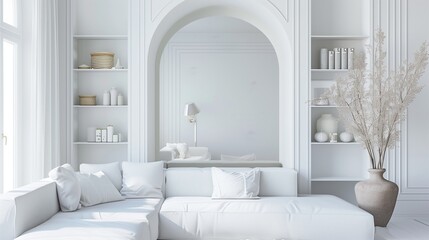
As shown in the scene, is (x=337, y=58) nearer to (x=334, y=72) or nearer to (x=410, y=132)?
(x=334, y=72)

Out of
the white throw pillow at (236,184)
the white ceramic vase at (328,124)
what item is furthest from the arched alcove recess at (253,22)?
the white throw pillow at (236,184)

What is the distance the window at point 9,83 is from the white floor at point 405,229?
3561mm

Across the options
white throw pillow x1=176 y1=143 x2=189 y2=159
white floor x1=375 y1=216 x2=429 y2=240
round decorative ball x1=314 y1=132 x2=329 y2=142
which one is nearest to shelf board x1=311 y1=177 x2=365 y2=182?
round decorative ball x1=314 y1=132 x2=329 y2=142

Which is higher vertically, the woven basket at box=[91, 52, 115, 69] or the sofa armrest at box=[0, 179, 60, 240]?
the woven basket at box=[91, 52, 115, 69]

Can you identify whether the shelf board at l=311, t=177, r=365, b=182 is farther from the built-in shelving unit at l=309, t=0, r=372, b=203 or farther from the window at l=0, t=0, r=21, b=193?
the window at l=0, t=0, r=21, b=193

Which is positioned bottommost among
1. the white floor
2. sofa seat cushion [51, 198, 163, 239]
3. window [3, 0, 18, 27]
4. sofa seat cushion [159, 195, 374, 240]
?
the white floor

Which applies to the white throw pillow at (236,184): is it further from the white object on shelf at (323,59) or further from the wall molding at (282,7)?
the wall molding at (282,7)

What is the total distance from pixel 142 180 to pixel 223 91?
4863mm

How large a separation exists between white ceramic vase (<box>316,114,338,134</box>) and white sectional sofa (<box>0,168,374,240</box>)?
0.78 m

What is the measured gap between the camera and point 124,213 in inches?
175

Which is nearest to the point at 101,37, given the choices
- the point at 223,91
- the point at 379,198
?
the point at 379,198

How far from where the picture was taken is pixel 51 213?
4.37 meters

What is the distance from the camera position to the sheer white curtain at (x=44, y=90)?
512 cm

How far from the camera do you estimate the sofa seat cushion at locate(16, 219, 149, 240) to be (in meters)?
3.57
